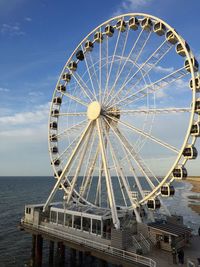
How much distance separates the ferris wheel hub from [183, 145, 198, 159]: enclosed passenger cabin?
1188cm

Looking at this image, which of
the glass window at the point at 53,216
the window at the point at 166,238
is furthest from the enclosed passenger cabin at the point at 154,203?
the glass window at the point at 53,216

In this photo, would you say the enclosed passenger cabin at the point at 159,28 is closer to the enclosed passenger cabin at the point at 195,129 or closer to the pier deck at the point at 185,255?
the enclosed passenger cabin at the point at 195,129

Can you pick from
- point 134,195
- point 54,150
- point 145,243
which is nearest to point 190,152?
point 134,195

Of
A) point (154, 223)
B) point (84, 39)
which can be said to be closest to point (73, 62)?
point (84, 39)

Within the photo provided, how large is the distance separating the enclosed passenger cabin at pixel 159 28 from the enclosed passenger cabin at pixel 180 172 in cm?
1409

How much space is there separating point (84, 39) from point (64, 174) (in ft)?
57.5

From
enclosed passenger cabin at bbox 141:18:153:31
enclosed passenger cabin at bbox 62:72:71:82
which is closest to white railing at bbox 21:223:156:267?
enclosed passenger cabin at bbox 62:72:71:82

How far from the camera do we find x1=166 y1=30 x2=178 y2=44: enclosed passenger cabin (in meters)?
30.4

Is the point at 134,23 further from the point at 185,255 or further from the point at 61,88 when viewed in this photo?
the point at 185,255

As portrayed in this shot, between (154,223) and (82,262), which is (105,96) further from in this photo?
(82,262)

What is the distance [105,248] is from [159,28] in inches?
883

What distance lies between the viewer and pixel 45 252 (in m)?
43.1

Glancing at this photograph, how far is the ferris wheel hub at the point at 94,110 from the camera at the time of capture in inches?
1389

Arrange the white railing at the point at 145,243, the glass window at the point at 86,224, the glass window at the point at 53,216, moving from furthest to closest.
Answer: the glass window at the point at 53,216
the glass window at the point at 86,224
the white railing at the point at 145,243
